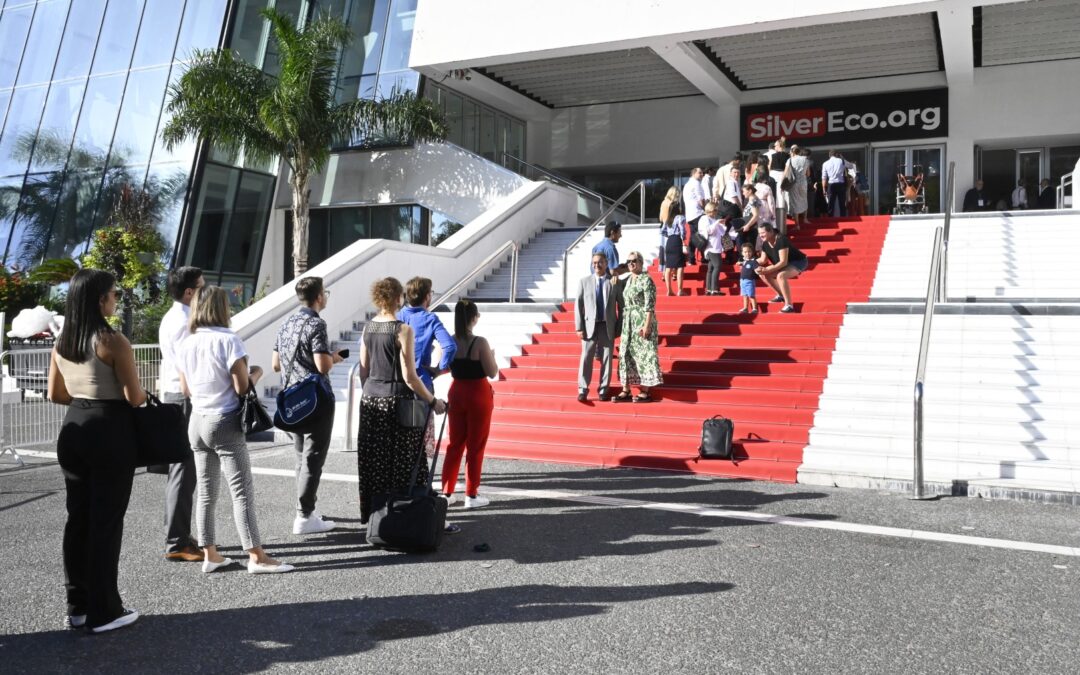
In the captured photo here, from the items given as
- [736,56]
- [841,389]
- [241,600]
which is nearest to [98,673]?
[241,600]

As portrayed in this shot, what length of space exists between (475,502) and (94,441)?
3.44m

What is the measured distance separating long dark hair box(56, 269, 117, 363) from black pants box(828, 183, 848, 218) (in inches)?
629

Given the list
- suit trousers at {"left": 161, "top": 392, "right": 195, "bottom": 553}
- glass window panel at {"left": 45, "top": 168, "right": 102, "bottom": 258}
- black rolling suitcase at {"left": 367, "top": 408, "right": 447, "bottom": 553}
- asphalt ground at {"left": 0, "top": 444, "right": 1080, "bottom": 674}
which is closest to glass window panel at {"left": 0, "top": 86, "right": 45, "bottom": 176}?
glass window panel at {"left": 45, "top": 168, "right": 102, "bottom": 258}

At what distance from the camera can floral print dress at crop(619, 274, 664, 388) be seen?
407 inches

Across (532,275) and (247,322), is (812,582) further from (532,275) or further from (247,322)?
(532,275)

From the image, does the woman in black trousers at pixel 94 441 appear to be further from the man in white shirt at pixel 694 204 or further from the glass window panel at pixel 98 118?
the glass window panel at pixel 98 118

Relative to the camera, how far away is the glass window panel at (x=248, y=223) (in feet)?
77.0

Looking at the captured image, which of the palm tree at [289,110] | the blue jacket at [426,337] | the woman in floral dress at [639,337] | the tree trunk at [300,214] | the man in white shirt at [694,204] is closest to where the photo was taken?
the blue jacket at [426,337]

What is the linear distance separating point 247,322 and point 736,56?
14.8 metres

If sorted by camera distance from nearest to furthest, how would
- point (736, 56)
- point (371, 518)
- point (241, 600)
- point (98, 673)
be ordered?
point (98, 673) < point (241, 600) < point (371, 518) < point (736, 56)

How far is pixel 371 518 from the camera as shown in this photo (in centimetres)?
588

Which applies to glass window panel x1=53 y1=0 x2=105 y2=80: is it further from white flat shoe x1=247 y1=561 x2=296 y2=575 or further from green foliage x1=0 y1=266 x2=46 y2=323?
white flat shoe x1=247 y1=561 x2=296 y2=575

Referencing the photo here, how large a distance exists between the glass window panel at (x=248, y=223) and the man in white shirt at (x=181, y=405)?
18306mm

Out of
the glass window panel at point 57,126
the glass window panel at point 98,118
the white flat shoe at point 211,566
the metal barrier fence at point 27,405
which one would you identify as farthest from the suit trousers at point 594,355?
the glass window panel at point 57,126
